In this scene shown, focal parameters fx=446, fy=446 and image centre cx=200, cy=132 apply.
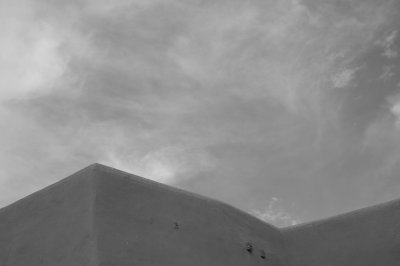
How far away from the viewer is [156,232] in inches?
291

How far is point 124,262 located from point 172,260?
987mm

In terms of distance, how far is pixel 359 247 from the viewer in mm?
8945

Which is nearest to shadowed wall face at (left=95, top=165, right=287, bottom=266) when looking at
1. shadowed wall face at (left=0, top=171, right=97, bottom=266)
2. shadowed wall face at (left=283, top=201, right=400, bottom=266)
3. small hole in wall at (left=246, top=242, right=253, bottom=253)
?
small hole in wall at (left=246, top=242, right=253, bottom=253)

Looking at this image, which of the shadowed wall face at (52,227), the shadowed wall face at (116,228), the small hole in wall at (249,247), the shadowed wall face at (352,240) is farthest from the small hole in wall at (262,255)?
the shadowed wall face at (52,227)

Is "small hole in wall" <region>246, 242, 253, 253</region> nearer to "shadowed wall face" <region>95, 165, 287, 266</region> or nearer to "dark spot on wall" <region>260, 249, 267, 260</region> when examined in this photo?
"shadowed wall face" <region>95, 165, 287, 266</region>

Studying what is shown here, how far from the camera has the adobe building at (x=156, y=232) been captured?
6695 mm

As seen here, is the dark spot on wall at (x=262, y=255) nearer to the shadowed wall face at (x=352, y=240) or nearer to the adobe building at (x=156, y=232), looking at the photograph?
the adobe building at (x=156, y=232)

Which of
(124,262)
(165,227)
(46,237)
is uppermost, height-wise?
(165,227)

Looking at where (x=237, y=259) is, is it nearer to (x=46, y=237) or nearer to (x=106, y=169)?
(x=106, y=169)

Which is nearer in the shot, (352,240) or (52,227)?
(52,227)

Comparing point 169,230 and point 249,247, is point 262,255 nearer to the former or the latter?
point 249,247

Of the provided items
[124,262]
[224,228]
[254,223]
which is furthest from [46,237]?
[254,223]

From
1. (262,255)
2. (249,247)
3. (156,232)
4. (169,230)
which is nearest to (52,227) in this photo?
(156,232)

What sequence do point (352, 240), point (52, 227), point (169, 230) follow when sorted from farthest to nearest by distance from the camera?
point (352, 240), point (169, 230), point (52, 227)
